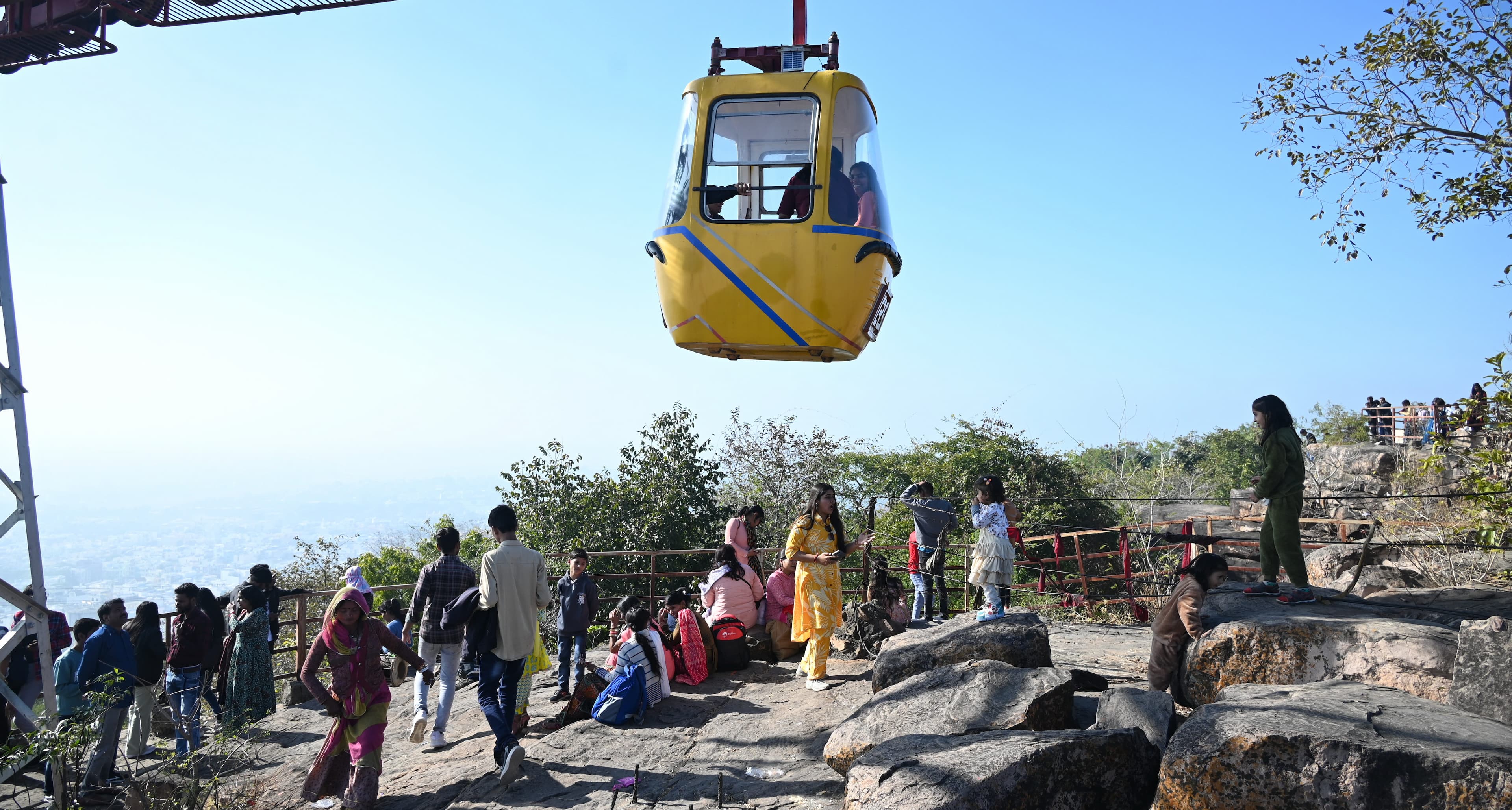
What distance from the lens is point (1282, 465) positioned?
6199mm

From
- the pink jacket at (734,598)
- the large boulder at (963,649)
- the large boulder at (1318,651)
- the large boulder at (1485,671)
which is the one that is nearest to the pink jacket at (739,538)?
the pink jacket at (734,598)

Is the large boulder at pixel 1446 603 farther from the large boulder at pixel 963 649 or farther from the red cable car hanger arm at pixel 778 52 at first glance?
the red cable car hanger arm at pixel 778 52

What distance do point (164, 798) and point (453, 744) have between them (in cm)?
189

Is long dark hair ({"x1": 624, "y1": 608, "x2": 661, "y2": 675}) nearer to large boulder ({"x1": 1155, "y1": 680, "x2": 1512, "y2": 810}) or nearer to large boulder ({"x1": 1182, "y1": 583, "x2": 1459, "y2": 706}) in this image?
large boulder ({"x1": 1182, "y1": 583, "x2": 1459, "y2": 706})

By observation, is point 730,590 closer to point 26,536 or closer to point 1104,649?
point 1104,649

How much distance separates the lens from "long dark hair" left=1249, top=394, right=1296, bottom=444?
6277mm

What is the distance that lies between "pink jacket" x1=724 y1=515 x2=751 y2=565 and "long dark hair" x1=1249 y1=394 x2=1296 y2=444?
437 centimetres

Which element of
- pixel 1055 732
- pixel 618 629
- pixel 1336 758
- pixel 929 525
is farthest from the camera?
pixel 618 629

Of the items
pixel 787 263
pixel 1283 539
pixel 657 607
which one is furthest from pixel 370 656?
pixel 1283 539

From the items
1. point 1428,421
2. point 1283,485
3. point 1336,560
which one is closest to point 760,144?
point 1283,485

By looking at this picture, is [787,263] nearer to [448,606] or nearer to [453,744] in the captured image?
[448,606]

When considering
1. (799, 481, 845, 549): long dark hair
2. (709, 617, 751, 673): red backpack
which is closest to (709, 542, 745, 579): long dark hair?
(709, 617, 751, 673): red backpack

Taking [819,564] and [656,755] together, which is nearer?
[656,755]

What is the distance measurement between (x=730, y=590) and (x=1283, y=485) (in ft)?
14.9
